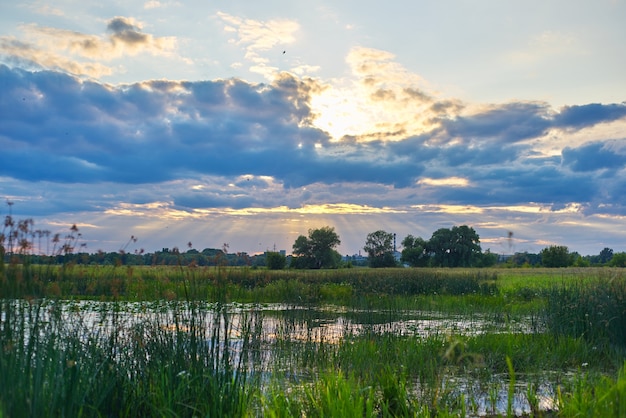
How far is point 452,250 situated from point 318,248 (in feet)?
76.8

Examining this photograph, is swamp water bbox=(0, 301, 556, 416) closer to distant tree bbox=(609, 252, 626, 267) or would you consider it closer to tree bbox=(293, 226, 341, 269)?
tree bbox=(293, 226, 341, 269)

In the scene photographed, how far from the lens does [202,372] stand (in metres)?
5.45

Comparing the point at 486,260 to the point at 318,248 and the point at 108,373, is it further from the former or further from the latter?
the point at 108,373

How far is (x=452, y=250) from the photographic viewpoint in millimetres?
78500

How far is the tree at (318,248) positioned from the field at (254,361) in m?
46.6

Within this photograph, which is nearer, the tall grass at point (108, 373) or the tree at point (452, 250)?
the tall grass at point (108, 373)

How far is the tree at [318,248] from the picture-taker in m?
62.2

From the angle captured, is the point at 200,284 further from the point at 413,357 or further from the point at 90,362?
the point at 413,357

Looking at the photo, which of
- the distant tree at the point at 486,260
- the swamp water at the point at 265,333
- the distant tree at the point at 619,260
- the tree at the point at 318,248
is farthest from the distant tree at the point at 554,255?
the swamp water at the point at 265,333

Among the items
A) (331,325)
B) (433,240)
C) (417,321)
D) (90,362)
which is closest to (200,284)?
(90,362)

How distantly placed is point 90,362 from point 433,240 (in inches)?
3052

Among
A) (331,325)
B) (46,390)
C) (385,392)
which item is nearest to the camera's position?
(46,390)

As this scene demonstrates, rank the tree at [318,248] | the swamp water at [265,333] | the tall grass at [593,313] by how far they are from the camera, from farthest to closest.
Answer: the tree at [318,248] < the tall grass at [593,313] < the swamp water at [265,333]

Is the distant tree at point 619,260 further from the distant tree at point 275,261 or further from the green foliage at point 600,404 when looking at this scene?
the green foliage at point 600,404
